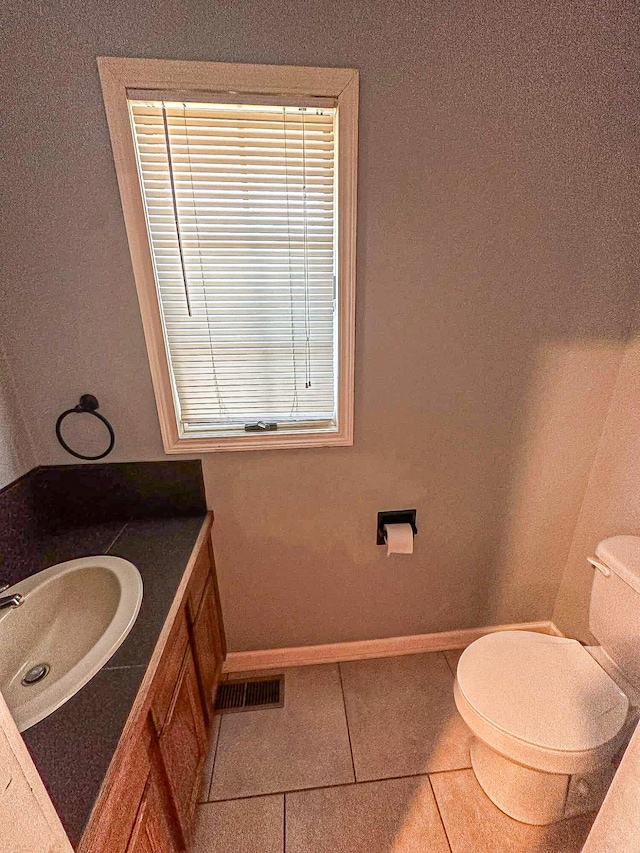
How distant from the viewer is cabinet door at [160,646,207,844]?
0.97 meters

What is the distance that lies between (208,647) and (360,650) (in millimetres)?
771

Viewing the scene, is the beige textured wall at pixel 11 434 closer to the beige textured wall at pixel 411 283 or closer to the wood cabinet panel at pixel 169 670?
the beige textured wall at pixel 411 283

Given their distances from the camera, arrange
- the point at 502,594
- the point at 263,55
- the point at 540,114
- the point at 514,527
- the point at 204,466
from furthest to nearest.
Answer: the point at 502,594 → the point at 514,527 → the point at 204,466 → the point at 540,114 → the point at 263,55

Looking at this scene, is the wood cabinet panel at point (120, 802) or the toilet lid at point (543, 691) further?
the toilet lid at point (543, 691)

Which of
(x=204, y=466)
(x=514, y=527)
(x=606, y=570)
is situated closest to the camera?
(x=606, y=570)

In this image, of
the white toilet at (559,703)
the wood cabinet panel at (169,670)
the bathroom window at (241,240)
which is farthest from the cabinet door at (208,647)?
the white toilet at (559,703)

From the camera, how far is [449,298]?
4.23 ft

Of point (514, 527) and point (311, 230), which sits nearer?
point (311, 230)

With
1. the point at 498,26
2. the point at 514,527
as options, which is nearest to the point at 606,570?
the point at 514,527

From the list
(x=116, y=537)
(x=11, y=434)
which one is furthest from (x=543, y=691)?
(x=11, y=434)

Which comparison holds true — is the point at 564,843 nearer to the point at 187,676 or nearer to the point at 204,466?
the point at 187,676

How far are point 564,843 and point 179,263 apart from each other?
7.54ft

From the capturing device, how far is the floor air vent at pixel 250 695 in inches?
61.7

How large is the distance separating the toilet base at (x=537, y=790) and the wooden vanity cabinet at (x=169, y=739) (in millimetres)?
986
